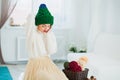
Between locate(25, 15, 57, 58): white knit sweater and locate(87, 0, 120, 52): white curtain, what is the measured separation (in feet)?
7.17

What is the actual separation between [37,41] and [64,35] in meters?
3.10

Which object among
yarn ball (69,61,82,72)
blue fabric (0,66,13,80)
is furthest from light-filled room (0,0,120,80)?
yarn ball (69,61,82,72)

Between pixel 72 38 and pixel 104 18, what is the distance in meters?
1.17

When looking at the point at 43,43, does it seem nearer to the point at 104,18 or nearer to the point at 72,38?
the point at 104,18

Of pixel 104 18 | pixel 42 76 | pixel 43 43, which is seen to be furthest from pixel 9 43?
pixel 42 76

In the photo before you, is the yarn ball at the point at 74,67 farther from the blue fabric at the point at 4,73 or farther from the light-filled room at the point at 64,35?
the blue fabric at the point at 4,73

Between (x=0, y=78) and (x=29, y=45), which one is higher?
(x=29, y=45)

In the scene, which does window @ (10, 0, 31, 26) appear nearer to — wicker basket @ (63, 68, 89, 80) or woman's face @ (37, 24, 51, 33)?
woman's face @ (37, 24, 51, 33)

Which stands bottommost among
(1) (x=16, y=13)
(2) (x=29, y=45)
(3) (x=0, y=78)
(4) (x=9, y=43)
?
(3) (x=0, y=78)

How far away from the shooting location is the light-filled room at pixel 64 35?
2.26 m

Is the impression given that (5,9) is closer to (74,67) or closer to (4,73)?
(4,73)

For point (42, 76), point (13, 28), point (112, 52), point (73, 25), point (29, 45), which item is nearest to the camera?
point (42, 76)

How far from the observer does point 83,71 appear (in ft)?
6.64

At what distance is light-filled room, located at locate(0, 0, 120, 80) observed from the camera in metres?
2.26
